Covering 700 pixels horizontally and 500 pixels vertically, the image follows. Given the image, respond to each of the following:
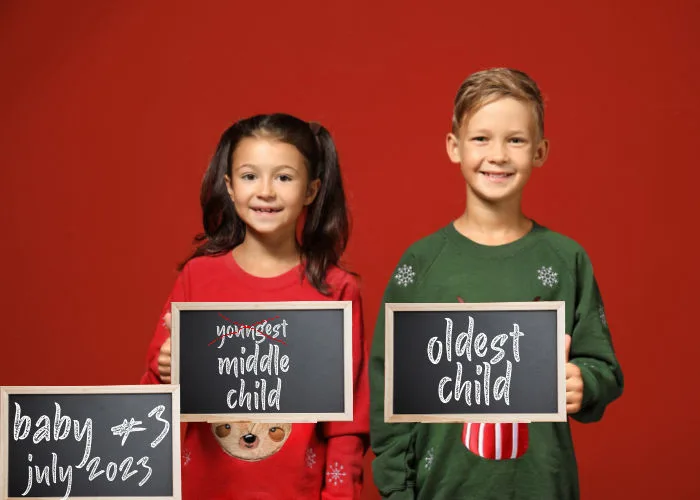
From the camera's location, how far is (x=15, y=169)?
9.61 feet

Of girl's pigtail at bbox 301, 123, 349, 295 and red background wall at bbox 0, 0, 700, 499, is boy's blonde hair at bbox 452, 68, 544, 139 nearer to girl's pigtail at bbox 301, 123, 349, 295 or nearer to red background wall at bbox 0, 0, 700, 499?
girl's pigtail at bbox 301, 123, 349, 295

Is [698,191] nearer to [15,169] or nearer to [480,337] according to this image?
[480,337]

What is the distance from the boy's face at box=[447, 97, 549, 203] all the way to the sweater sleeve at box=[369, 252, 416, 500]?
32 centimetres

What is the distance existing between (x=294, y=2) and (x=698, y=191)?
44.7 inches

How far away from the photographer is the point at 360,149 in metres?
2.87

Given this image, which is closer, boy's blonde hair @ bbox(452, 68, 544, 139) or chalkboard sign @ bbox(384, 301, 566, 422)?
chalkboard sign @ bbox(384, 301, 566, 422)

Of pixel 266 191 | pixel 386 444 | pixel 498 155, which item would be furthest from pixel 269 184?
pixel 386 444

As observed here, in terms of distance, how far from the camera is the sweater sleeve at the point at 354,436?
2193 mm

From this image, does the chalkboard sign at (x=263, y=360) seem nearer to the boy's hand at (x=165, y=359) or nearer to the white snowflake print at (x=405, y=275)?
the boy's hand at (x=165, y=359)

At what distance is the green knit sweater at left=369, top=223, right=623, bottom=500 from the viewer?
6.98ft

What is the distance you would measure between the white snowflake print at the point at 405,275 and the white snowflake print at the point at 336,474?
14.9 inches

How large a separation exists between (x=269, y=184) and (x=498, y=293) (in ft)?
1.64

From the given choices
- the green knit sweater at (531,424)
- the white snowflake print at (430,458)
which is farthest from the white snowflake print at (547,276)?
the white snowflake print at (430,458)

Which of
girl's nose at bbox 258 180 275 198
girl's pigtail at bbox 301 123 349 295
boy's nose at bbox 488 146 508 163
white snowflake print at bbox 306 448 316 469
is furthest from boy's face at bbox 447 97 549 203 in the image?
white snowflake print at bbox 306 448 316 469
